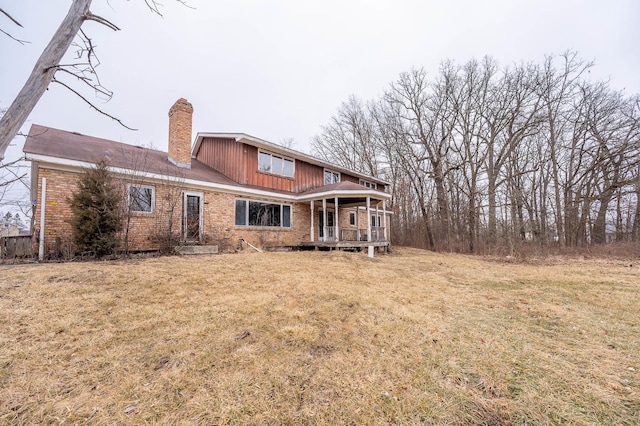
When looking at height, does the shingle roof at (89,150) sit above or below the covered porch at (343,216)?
above

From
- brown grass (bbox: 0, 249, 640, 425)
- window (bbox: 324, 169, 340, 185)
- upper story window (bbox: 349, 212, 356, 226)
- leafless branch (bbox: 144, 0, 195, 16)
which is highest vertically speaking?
window (bbox: 324, 169, 340, 185)

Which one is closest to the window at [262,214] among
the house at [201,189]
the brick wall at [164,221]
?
the house at [201,189]

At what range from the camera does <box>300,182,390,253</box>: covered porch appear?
41.9 ft

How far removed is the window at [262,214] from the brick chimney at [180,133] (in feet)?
10.4

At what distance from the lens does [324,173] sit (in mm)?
16625

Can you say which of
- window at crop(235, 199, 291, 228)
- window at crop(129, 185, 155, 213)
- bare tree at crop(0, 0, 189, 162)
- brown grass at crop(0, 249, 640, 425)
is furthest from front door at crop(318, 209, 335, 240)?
bare tree at crop(0, 0, 189, 162)

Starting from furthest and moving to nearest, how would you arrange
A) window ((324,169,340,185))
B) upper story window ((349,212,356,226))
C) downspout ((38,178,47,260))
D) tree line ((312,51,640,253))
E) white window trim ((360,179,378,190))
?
white window trim ((360,179,378,190))
upper story window ((349,212,356,226))
tree line ((312,51,640,253))
window ((324,169,340,185))
downspout ((38,178,47,260))

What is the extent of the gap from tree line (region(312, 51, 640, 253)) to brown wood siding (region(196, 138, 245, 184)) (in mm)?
14728

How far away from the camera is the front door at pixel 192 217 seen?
996cm

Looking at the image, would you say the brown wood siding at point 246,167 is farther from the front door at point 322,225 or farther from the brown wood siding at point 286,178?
the front door at point 322,225

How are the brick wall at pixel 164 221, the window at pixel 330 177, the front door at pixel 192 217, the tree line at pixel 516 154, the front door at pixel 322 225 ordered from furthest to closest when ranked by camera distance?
the tree line at pixel 516 154, the window at pixel 330 177, the front door at pixel 322 225, the front door at pixel 192 217, the brick wall at pixel 164 221

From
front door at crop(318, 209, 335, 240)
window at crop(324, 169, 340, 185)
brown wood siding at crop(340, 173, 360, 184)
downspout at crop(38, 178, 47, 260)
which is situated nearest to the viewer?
downspout at crop(38, 178, 47, 260)

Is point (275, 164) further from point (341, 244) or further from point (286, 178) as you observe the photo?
point (341, 244)

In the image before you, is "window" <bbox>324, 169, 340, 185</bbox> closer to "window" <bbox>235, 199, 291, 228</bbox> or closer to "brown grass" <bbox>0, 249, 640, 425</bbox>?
"window" <bbox>235, 199, 291, 228</bbox>
